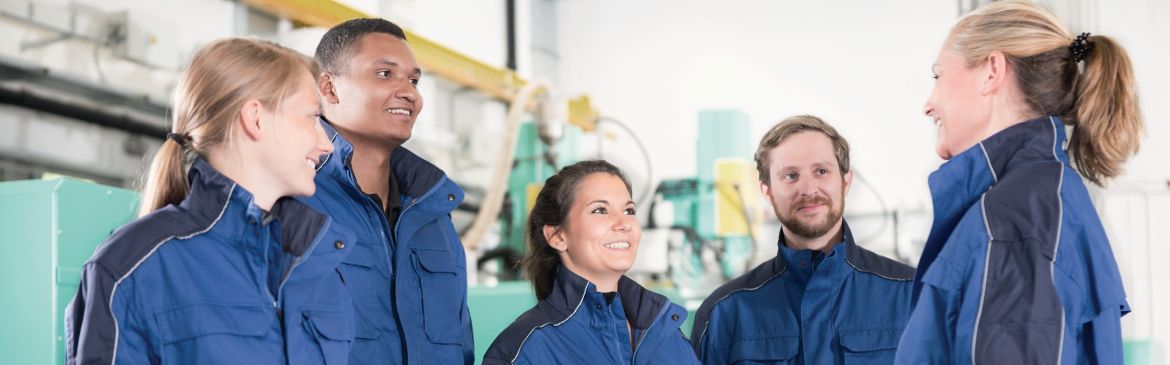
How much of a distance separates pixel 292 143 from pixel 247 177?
74 mm

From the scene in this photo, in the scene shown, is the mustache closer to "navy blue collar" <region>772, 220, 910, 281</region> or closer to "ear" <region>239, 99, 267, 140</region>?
"navy blue collar" <region>772, 220, 910, 281</region>

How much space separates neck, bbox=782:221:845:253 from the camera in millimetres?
2104

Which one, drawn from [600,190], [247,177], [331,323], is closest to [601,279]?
[600,190]

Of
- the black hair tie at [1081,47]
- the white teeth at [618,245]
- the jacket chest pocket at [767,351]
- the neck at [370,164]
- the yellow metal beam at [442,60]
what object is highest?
the yellow metal beam at [442,60]

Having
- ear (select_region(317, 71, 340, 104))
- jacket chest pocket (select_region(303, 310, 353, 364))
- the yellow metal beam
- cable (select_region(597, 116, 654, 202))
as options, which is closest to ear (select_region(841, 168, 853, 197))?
ear (select_region(317, 71, 340, 104))

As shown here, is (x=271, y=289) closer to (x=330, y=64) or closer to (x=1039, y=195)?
(x=330, y=64)

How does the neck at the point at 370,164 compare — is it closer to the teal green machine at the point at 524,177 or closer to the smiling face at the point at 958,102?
the smiling face at the point at 958,102

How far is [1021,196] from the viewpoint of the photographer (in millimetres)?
1322

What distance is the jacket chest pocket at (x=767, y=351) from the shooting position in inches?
80.4

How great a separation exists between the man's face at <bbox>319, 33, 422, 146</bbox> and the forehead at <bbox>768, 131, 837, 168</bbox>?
733mm

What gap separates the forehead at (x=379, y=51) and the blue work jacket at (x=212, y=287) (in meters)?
0.64

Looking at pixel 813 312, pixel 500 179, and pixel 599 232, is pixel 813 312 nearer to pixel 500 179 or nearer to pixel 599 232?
pixel 599 232

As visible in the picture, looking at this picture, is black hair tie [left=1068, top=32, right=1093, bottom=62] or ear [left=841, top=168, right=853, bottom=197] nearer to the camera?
black hair tie [left=1068, top=32, right=1093, bottom=62]

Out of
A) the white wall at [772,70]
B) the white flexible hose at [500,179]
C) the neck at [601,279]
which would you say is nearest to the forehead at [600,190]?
the neck at [601,279]
